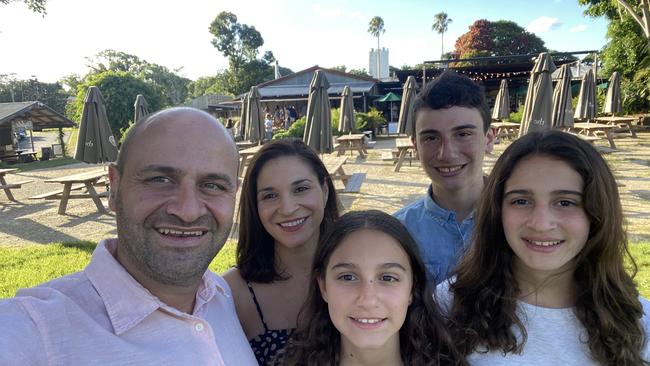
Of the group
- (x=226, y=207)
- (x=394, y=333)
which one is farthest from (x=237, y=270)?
(x=394, y=333)

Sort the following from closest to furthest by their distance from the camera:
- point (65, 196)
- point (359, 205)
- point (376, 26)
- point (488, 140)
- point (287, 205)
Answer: point (287, 205) → point (488, 140) → point (359, 205) → point (65, 196) → point (376, 26)

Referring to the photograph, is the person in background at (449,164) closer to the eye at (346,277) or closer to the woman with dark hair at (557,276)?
the woman with dark hair at (557,276)

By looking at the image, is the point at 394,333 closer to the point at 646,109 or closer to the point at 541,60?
the point at 541,60

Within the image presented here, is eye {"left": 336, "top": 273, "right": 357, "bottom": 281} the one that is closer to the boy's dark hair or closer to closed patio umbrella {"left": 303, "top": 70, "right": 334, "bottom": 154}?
the boy's dark hair

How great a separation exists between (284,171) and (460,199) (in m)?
0.95

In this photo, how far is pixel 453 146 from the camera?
2.12m

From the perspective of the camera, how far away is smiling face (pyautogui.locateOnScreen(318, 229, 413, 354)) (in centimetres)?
157

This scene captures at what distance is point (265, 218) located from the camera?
2158 millimetres

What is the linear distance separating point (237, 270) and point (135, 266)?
82 centimetres

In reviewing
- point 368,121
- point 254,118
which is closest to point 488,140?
point 254,118

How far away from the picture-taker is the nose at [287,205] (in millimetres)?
2084

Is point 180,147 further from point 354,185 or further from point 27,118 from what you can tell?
point 27,118

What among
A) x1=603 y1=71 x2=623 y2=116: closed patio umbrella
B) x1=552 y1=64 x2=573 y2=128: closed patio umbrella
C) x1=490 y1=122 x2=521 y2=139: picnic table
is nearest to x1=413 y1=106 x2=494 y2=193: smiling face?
x1=552 y1=64 x2=573 y2=128: closed patio umbrella

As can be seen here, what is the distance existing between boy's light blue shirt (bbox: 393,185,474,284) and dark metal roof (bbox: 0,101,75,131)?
73.8 ft
